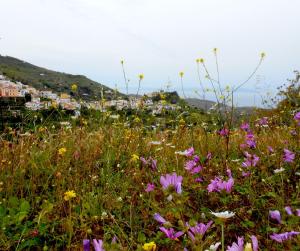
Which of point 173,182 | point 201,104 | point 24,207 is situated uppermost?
point 201,104

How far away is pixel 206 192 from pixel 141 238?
0.73m

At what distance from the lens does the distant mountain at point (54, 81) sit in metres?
5.33

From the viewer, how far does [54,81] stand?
610cm

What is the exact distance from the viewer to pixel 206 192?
2.67 meters

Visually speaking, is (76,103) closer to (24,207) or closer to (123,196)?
(123,196)

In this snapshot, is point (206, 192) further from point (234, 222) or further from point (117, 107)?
point (117, 107)

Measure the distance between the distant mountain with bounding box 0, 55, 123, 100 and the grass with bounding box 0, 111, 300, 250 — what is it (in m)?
1.04

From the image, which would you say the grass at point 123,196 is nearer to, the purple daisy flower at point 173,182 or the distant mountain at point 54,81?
the purple daisy flower at point 173,182

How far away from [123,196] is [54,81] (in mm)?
3816

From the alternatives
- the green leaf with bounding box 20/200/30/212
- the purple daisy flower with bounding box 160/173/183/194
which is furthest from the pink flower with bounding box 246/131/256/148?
the green leaf with bounding box 20/200/30/212

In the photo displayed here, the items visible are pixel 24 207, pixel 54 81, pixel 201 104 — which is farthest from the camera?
pixel 54 81

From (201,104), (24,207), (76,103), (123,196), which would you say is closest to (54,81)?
(76,103)

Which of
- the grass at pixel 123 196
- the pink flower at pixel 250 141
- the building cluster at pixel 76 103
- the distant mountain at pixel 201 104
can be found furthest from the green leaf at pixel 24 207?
the distant mountain at pixel 201 104

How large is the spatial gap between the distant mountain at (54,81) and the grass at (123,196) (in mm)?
1042
